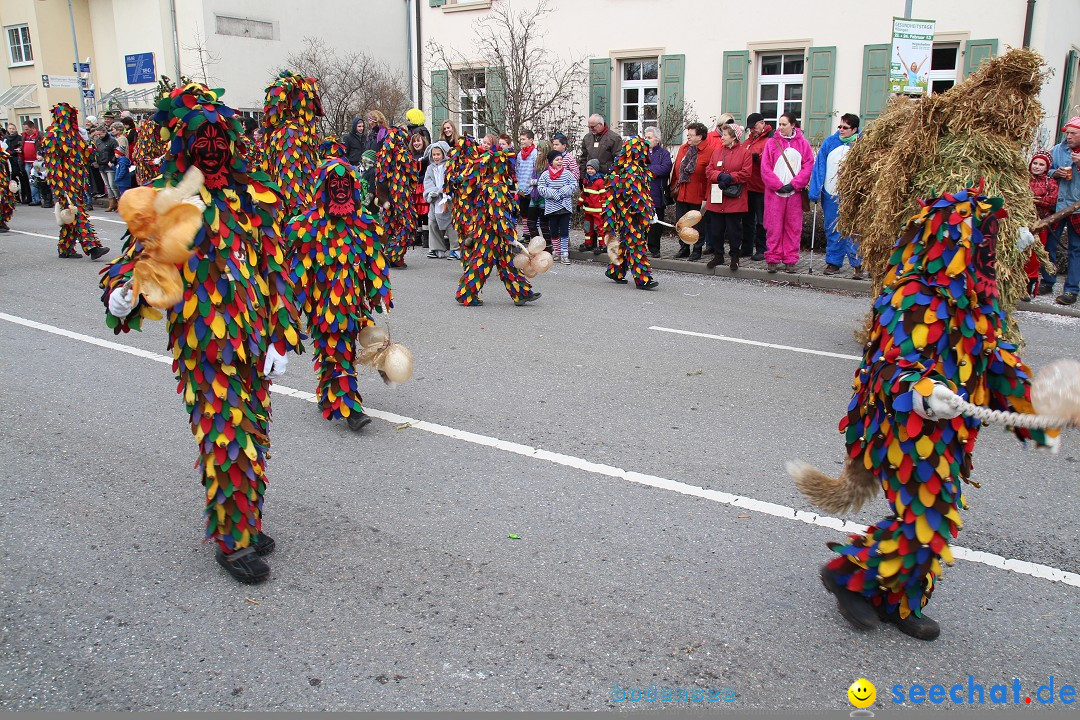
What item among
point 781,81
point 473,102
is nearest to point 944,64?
point 781,81

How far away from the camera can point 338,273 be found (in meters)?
5.31

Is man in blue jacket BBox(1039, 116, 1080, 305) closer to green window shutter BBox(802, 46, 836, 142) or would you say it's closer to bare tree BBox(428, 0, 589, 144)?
green window shutter BBox(802, 46, 836, 142)

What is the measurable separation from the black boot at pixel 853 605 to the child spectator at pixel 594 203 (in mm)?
9018

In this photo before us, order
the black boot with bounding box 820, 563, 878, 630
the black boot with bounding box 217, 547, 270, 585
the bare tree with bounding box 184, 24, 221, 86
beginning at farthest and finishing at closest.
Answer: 1. the bare tree with bounding box 184, 24, 221, 86
2. the black boot with bounding box 217, 547, 270, 585
3. the black boot with bounding box 820, 563, 878, 630

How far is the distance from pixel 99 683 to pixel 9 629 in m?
0.61

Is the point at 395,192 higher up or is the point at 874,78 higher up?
the point at 874,78

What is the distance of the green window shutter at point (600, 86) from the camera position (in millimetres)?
18531

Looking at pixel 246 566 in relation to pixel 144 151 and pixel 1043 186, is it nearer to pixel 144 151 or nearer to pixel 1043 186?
pixel 1043 186

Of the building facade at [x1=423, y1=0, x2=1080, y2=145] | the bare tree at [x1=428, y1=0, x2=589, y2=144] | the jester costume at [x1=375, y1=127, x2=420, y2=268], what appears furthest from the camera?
the bare tree at [x1=428, y1=0, x2=589, y2=144]

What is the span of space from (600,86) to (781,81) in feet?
12.8

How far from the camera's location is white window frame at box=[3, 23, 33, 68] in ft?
104

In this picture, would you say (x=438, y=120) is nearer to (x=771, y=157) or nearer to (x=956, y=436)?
(x=771, y=157)

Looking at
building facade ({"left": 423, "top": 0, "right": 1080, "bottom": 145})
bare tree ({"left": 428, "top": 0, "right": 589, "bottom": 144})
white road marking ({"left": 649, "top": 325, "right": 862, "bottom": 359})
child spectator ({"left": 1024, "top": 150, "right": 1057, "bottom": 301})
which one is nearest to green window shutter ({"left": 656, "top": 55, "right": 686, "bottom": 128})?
building facade ({"left": 423, "top": 0, "right": 1080, "bottom": 145})

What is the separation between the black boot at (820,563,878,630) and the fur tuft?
25cm
